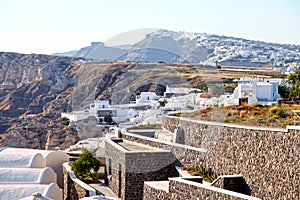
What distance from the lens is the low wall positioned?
12.8 meters

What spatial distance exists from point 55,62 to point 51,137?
4194 centimetres

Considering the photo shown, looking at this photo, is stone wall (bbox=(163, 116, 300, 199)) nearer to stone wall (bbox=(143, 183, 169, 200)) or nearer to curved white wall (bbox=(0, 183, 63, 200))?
stone wall (bbox=(143, 183, 169, 200))

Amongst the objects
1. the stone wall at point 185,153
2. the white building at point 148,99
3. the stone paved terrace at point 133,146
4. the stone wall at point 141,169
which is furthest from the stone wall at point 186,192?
the white building at point 148,99

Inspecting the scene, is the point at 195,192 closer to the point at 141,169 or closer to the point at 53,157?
the point at 141,169

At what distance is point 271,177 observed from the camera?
359 inches

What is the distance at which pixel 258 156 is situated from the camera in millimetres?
9578

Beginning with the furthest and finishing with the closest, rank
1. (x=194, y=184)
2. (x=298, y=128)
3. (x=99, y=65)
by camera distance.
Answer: (x=99, y=65)
(x=194, y=184)
(x=298, y=128)

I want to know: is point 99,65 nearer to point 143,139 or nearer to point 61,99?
point 143,139

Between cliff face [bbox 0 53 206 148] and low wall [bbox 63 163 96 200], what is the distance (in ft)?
11.8

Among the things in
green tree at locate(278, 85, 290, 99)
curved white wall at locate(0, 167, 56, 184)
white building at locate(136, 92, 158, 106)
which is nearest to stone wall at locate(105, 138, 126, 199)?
curved white wall at locate(0, 167, 56, 184)

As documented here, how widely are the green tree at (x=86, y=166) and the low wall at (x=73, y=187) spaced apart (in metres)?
0.21

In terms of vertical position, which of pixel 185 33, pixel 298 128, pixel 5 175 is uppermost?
pixel 185 33

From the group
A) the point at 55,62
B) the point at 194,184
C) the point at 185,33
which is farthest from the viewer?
the point at 55,62

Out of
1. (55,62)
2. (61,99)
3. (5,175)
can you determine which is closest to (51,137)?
(61,99)
